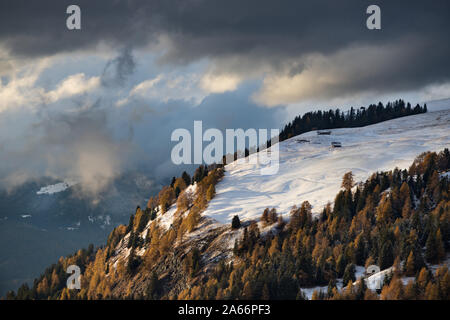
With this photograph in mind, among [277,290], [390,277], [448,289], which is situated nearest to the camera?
[448,289]

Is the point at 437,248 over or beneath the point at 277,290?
over

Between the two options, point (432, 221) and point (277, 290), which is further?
point (432, 221)
